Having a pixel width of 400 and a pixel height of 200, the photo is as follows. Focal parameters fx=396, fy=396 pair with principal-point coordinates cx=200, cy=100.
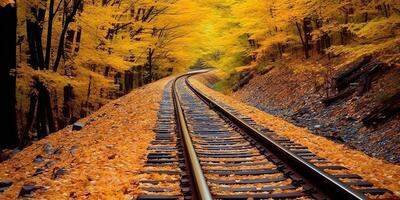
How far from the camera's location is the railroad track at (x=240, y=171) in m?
5.47

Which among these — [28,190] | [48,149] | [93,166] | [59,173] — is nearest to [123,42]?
[48,149]

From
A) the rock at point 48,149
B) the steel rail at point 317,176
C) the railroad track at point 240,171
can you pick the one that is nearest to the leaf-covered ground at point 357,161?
the railroad track at point 240,171

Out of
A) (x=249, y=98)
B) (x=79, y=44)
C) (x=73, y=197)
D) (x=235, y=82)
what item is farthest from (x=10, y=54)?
(x=235, y=82)

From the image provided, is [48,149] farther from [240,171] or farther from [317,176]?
[317,176]

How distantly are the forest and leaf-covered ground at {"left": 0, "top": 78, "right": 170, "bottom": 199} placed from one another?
Answer: 3.51 metres

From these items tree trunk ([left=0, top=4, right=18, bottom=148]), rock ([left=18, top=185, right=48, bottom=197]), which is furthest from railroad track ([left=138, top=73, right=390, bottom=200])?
tree trunk ([left=0, top=4, right=18, bottom=148])

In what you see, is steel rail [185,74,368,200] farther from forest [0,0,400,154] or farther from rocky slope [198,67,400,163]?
forest [0,0,400,154]

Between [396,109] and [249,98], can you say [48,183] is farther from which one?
[249,98]

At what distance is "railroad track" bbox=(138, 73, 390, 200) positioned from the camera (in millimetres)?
5473

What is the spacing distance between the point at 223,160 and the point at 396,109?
6949mm

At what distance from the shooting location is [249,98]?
25.5 m

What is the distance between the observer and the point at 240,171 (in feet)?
22.2

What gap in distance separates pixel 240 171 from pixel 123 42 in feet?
57.0

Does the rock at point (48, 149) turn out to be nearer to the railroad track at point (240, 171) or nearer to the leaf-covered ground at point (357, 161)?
the railroad track at point (240, 171)
